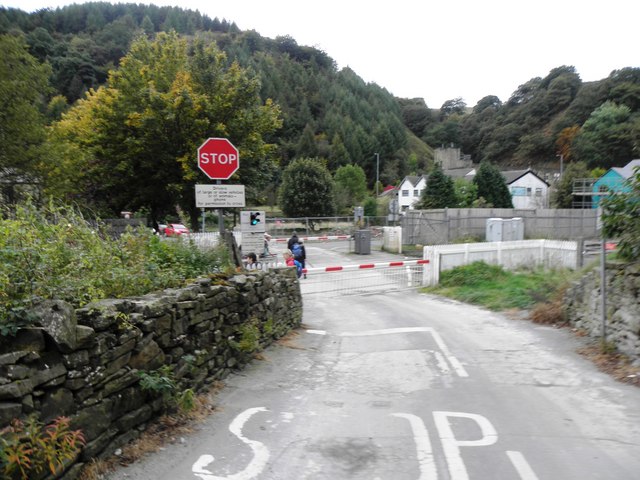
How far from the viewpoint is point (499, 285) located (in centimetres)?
1476

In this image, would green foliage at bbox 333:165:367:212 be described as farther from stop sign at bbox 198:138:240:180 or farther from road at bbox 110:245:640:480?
road at bbox 110:245:640:480

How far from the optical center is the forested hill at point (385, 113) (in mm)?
84812

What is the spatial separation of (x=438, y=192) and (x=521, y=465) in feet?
162

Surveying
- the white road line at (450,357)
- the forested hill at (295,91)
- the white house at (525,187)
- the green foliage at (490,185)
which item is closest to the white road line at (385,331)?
the white road line at (450,357)

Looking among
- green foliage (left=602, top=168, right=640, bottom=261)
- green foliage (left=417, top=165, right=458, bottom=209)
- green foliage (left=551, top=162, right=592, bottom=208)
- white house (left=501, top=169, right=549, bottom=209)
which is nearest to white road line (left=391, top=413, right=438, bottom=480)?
green foliage (left=602, top=168, right=640, bottom=261)

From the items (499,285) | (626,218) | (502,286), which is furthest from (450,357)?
(499,285)

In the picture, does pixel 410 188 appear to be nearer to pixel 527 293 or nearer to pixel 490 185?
pixel 490 185

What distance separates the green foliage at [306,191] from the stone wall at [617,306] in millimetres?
41882

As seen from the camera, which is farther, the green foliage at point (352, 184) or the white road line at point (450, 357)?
the green foliage at point (352, 184)

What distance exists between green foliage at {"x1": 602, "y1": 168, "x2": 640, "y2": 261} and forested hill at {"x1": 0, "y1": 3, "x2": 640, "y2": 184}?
67385 millimetres

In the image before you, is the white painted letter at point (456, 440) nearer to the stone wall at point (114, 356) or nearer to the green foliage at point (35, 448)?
the stone wall at point (114, 356)

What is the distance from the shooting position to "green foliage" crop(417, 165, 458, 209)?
5184cm

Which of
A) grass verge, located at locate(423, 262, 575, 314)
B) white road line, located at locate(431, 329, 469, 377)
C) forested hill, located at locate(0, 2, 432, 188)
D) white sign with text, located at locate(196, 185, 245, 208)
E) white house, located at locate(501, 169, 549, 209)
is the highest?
forested hill, located at locate(0, 2, 432, 188)

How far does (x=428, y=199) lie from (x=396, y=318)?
4223 centimetres
